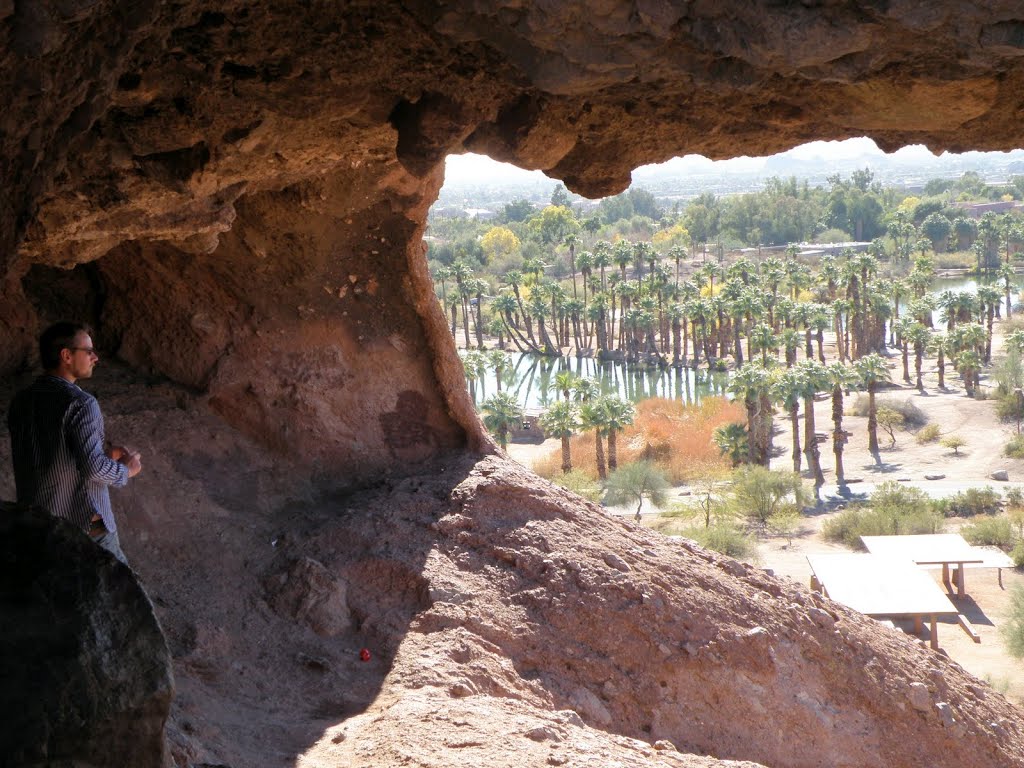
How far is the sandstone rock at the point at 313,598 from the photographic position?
246 inches

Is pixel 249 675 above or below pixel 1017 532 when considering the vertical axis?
above

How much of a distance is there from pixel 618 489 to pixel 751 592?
28999 millimetres

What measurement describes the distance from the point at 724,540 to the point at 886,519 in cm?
517

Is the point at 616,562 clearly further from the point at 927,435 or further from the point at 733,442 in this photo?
the point at 927,435

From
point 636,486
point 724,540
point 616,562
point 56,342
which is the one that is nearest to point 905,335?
point 636,486

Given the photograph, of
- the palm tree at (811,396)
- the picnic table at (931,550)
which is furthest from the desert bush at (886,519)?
the picnic table at (931,550)

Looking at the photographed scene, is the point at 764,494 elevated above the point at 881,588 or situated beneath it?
situated beneath

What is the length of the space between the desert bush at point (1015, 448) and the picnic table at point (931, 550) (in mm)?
17054

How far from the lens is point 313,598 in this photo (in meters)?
6.32

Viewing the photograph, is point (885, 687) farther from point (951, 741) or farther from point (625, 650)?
point (625, 650)

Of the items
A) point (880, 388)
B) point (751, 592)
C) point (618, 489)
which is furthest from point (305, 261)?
point (880, 388)

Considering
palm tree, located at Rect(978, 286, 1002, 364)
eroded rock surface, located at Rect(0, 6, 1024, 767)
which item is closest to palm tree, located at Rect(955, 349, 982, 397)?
palm tree, located at Rect(978, 286, 1002, 364)

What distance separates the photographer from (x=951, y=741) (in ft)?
25.6

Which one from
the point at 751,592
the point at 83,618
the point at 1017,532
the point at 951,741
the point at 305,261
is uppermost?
the point at 305,261
